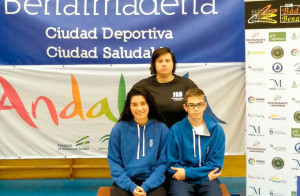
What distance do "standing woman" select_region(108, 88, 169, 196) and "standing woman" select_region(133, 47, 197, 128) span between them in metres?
0.24

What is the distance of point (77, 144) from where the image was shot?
445 cm

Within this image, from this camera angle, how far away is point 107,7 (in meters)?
4.30

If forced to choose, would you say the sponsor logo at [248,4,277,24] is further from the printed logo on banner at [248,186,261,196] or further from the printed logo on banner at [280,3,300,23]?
the printed logo on banner at [248,186,261,196]

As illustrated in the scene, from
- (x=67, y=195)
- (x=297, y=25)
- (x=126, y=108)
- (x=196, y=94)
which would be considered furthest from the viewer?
(x=67, y=195)

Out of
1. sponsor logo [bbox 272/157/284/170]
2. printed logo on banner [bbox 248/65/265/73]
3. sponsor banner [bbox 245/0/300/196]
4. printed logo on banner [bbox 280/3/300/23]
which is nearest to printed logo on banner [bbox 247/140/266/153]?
sponsor banner [bbox 245/0/300/196]

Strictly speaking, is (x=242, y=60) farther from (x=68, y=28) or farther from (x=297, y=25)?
(x=68, y=28)

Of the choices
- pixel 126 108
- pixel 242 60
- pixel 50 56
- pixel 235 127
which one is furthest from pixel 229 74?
pixel 50 56

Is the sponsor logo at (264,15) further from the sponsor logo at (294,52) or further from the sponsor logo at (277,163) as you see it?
the sponsor logo at (277,163)

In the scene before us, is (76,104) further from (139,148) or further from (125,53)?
(139,148)

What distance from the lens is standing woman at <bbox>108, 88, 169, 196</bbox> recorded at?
2.83 m

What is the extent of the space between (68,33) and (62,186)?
1.86 metres

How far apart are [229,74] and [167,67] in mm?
1387

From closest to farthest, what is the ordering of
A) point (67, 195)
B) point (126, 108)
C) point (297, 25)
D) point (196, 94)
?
point (196, 94) → point (126, 108) → point (297, 25) → point (67, 195)

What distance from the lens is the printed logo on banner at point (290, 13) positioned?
148 inches
